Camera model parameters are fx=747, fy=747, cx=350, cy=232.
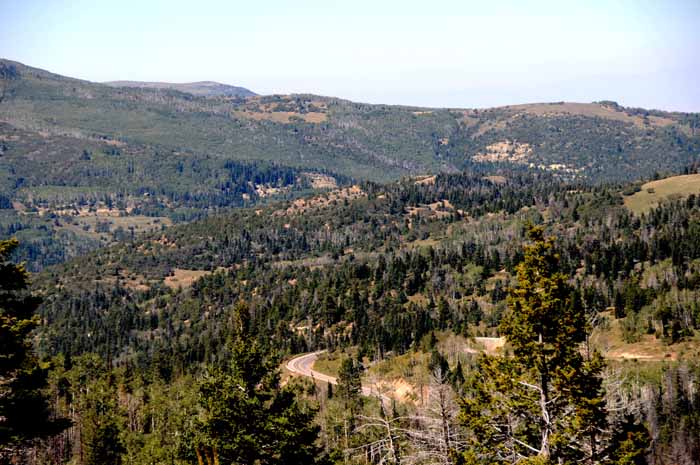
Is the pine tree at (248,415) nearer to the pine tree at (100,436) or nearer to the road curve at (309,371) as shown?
the pine tree at (100,436)

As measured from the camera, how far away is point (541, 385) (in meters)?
29.3

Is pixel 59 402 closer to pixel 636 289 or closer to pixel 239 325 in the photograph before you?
pixel 239 325

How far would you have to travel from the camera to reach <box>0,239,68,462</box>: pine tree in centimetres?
2962

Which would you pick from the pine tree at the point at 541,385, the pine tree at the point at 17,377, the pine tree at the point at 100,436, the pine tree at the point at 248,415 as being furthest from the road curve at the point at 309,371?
the pine tree at the point at 17,377

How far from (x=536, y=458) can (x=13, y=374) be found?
21.0m

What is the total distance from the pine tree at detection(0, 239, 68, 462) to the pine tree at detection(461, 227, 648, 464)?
17.5 metres

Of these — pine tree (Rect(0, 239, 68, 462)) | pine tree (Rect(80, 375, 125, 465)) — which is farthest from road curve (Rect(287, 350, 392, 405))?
pine tree (Rect(0, 239, 68, 462))

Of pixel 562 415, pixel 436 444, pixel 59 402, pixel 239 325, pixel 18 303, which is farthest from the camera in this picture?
pixel 59 402

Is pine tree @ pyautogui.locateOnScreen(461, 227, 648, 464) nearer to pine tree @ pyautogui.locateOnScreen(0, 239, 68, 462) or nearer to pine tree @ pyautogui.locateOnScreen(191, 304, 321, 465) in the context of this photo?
pine tree @ pyautogui.locateOnScreen(191, 304, 321, 465)

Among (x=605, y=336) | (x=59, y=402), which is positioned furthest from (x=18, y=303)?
(x=605, y=336)

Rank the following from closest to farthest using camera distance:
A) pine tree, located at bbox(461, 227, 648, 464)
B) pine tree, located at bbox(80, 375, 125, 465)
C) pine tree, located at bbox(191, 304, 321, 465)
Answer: pine tree, located at bbox(461, 227, 648, 464)
pine tree, located at bbox(191, 304, 321, 465)
pine tree, located at bbox(80, 375, 125, 465)

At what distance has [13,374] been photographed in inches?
1200

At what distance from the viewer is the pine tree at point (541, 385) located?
2831 centimetres

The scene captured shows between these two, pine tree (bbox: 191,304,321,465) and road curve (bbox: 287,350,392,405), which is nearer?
pine tree (bbox: 191,304,321,465)
